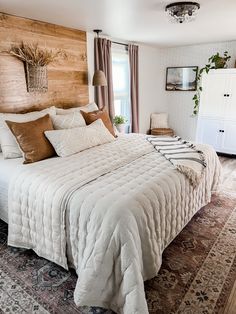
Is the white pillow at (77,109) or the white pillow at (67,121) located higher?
the white pillow at (77,109)

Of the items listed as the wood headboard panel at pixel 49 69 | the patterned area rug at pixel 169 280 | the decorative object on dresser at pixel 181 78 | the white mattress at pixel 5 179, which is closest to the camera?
the patterned area rug at pixel 169 280

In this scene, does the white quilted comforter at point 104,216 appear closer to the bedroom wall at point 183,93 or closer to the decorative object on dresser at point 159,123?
the decorative object on dresser at point 159,123

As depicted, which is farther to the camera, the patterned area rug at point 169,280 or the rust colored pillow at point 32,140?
the rust colored pillow at point 32,140

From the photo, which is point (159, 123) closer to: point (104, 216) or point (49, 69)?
point (49, 69)

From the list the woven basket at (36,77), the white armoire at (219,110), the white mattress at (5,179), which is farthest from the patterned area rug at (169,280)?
the white armoire at (219,110)

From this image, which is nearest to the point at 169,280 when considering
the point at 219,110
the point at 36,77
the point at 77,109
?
the point at 77,109

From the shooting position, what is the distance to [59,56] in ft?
10.7

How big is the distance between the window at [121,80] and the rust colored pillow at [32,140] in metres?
2.34

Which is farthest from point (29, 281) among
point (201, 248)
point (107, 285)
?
point (201, 248)

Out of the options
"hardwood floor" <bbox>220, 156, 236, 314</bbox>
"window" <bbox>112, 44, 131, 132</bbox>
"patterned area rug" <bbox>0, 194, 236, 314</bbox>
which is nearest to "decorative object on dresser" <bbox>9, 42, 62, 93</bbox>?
"window" <bbox>112, 44, 131, 132</bbox>

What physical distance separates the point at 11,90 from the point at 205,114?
3481 mm

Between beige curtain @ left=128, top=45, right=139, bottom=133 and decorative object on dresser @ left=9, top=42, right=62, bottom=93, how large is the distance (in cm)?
183

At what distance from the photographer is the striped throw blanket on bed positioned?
2.13m

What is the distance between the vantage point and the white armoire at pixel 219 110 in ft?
14.2
